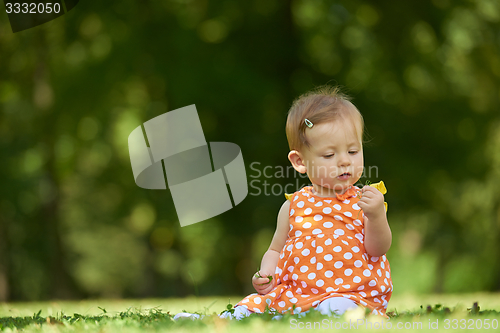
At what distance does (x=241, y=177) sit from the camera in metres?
8.48

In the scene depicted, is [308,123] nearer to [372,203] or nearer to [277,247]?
[372,203]

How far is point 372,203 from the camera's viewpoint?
2879 millimetres

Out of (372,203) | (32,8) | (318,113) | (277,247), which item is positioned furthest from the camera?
(32,8)

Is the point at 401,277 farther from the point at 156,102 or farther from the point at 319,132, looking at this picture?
the point at 319,132

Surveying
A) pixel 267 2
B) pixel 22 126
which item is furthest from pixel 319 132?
pixel 22 126

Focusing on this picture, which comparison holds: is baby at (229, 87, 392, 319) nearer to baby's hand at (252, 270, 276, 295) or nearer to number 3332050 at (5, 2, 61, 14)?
baby's hand at (252, 270, 276, 295)

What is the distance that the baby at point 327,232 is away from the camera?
2.93m

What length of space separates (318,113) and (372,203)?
2.26 feet

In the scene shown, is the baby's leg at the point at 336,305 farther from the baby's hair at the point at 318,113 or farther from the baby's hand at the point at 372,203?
the baby's hair at the point at 318,113

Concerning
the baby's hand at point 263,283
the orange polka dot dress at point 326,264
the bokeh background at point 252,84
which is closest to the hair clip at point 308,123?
the orange polka dot dress at point 326,264

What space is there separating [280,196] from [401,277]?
584 inches

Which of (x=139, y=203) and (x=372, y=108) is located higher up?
(x=372, y=108)

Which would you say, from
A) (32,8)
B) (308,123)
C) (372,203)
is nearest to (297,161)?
(308,123)

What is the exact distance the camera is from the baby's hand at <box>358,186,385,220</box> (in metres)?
2.88
